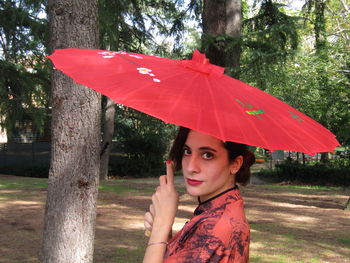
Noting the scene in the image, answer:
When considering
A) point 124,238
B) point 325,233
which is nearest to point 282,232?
point 325,233

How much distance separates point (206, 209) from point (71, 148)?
2.85m

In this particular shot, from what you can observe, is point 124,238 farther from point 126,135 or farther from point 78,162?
point 126,135

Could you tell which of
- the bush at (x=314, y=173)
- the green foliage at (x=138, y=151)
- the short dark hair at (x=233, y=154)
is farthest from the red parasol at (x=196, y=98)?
the green foliage at (x=138, y=151)

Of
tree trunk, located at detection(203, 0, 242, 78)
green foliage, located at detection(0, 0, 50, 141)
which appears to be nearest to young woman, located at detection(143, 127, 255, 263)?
tree trunk, located at detection(203, 0, 242, 78)

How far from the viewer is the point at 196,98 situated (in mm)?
1761

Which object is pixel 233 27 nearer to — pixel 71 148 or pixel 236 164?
pixel 71 148

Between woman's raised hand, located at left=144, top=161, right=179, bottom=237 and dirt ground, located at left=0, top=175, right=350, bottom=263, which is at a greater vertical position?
woman's raised hand, located at left=144, top=161, right=179, bottom=237

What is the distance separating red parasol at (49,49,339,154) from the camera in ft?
5.44

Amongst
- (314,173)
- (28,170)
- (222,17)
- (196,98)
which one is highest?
(222,17)

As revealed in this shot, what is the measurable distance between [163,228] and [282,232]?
24.4ft

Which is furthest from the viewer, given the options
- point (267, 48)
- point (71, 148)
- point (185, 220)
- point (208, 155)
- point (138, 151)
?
point (138, 151)

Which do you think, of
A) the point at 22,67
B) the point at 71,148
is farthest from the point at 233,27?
the point at 71,148

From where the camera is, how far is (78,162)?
14.3 feet

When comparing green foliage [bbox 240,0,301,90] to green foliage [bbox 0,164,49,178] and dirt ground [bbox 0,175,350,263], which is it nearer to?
dirt ground [bbox 0,175,350,263]
